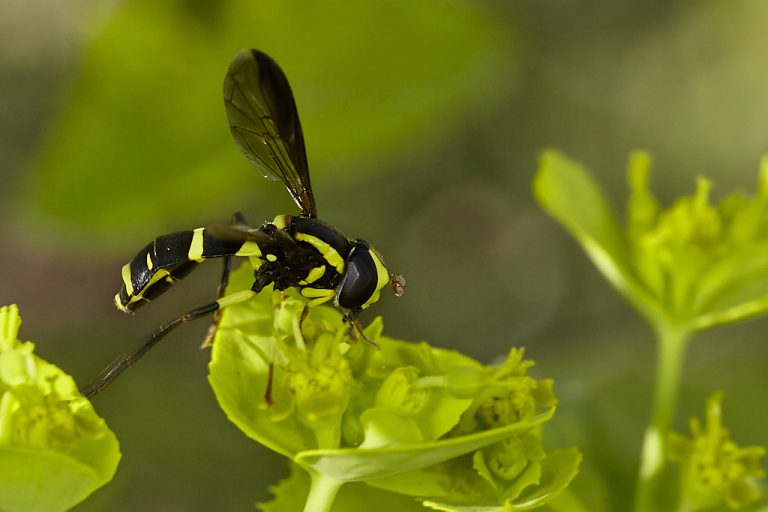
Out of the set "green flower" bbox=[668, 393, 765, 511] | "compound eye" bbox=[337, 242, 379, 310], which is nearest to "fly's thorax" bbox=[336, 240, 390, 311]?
"compound eye" bbox=[337, 242, 379, 310]

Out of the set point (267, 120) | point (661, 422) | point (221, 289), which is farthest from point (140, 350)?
point (661, 422)

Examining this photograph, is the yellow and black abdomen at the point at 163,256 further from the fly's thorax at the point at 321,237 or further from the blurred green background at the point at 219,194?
the blurred green background at the point at 219,194

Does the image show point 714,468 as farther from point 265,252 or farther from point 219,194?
point 219,194

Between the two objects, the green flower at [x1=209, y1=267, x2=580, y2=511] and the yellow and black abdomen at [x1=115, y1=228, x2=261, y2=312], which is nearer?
the green flower at [x1=209, y1=267, x2=580, y2=511]

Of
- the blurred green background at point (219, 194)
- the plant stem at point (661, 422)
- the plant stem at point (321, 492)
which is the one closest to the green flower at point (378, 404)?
the plant stem at point (321, 492)

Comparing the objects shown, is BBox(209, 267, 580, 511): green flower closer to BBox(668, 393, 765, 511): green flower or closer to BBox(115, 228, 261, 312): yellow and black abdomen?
BBox(115, 228, 261, 312): yellow and black abdomen

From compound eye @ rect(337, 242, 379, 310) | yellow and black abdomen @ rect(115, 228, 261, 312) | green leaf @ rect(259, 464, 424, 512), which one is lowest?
green leaf @ rect(259, 464, 424, 512)
